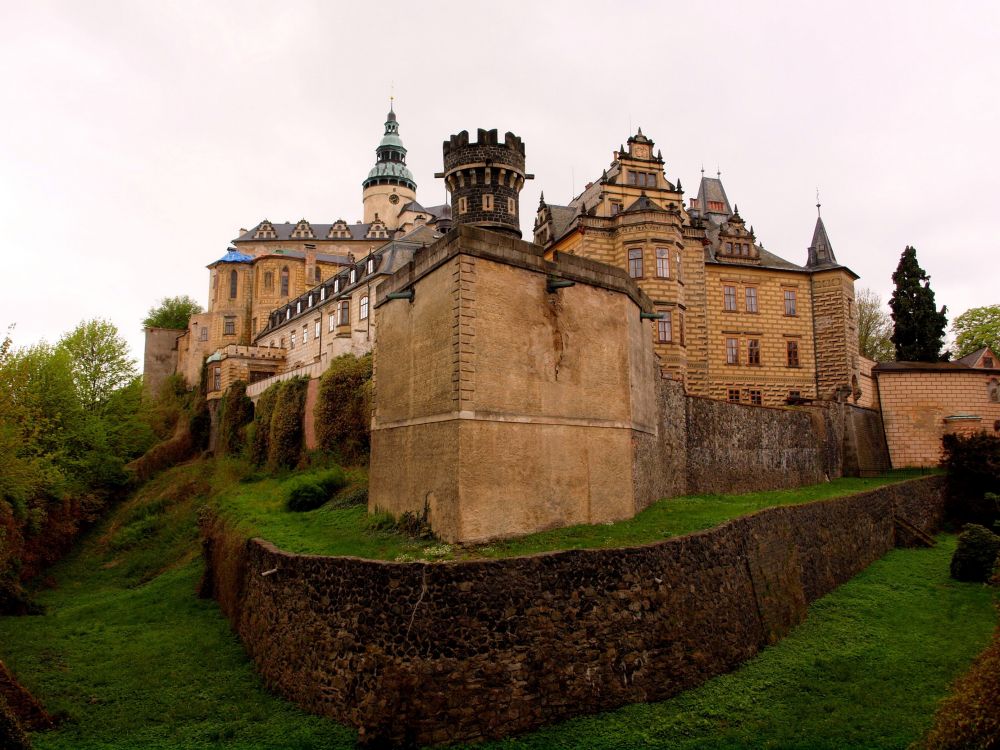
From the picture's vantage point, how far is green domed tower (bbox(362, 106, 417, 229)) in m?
76.8

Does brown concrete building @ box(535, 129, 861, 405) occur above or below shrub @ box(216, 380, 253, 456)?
above

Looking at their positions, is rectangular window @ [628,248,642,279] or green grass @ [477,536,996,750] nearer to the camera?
green grass @ [477,536,996,750]

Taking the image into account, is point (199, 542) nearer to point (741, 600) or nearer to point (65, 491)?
point (65, 491)

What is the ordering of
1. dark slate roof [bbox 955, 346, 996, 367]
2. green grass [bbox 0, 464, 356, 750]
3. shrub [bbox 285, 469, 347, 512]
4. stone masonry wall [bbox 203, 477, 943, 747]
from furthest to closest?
dark slate roof [bbox 955, 346, 996, 367], shrub [bbox 285, 469, 347, 512], green grass [bbox 0, 464, 356, 750], stone masonry wall [bbox 203, 477, 943, 747]

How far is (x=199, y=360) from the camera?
5241 cm

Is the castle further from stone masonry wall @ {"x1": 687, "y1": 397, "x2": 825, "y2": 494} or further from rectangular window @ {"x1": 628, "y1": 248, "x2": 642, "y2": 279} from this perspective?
stone masonry wall @ {"x1": 687, "y1": 397, "x2": 825, "y2": 494}

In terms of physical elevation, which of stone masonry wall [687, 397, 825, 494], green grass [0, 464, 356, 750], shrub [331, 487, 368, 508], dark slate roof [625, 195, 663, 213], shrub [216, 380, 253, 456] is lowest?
green grass [0, 464, 356, 750]

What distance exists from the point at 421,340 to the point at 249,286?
1856 inches

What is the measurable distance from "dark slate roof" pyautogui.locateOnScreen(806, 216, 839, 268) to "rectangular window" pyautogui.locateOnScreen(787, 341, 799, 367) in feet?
13.9

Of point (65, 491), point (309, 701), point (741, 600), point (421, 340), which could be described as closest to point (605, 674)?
point (741, 600)

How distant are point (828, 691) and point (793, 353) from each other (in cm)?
2429

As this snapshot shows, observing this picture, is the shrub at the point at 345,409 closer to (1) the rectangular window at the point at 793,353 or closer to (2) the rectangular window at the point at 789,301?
(1) the rectangular window at the point at 793,353

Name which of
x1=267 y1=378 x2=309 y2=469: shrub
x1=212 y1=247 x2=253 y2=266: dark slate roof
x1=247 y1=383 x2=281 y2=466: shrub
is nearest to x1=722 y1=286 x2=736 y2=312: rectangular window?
x1=267 y1=378 x2=309 y2=469: shrub

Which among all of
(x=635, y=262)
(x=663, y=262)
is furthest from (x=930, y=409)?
(x=635, y=262)
